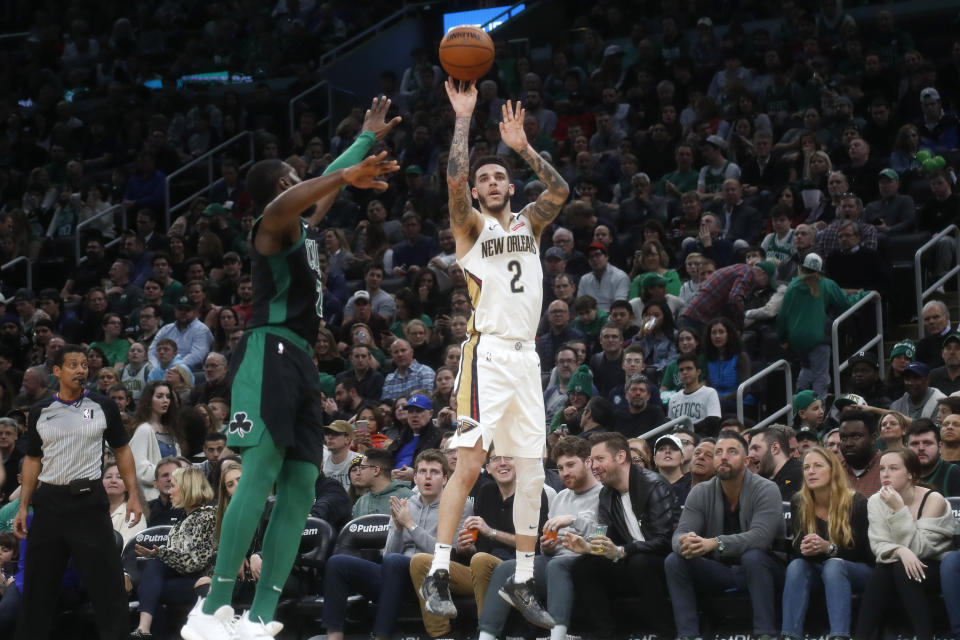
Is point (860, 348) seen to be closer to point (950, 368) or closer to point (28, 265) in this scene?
point (950, 368)

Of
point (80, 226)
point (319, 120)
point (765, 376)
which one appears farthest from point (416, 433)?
point (319, 120)

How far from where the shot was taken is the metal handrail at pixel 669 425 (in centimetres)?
1138

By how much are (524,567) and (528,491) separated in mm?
450

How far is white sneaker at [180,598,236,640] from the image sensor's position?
609cm

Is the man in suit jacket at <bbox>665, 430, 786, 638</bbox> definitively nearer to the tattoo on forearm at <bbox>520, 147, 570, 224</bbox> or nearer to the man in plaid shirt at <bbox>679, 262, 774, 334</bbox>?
the tattoo on forearm at <bbox>520, 147, 570, 224</bbox>

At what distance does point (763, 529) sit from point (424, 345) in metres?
6.05

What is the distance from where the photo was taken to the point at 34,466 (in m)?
8.92

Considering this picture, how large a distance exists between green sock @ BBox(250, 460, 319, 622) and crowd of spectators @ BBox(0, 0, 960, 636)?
9.12 feet

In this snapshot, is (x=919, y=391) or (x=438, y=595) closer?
(x=438, y=595)

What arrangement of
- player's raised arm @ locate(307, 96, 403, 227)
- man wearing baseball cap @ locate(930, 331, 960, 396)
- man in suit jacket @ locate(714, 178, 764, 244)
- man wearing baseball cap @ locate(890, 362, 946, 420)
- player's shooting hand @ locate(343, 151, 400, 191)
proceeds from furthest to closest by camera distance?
1. man in suit jacket @ locate(714, 178, 764, 244)
2. man wearing baseball cap @ locate(930, 331, 960, 396)
3. man wearing baseball cap @ locate(890, 362, 946, 420)
4. player's raised arm @ locate(307, 96, 403, 227)
5. player's shooting hand @ locate(343, 151, 400, 191)

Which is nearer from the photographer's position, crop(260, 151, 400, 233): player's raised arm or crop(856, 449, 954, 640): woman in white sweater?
crop(260, 151, 400, 233): player's raised arm

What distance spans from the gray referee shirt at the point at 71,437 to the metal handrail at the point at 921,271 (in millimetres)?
7849

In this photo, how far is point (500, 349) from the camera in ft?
24.5

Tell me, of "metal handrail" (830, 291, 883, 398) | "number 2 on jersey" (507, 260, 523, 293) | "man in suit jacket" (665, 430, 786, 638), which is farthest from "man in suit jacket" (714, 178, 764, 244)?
"number 2 on jersey" (507, 260, 523, 293)
